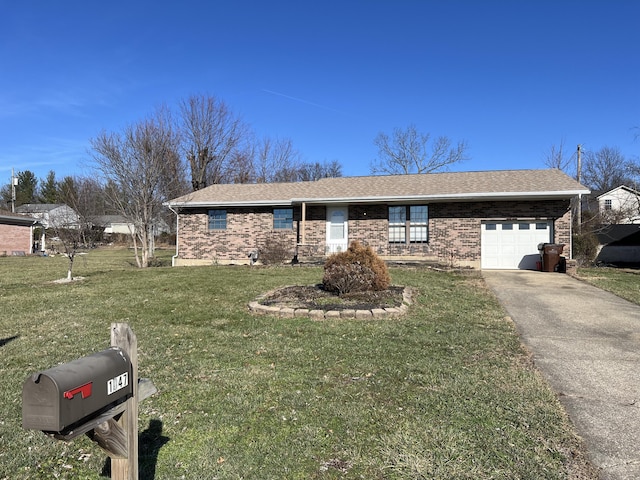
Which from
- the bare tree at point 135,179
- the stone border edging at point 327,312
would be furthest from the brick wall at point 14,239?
the stone border edging at point 327,312

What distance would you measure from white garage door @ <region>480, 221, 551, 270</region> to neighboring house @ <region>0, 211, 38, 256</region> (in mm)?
31346

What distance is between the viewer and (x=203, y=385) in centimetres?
398

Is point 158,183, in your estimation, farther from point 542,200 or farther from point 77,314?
point 542,200

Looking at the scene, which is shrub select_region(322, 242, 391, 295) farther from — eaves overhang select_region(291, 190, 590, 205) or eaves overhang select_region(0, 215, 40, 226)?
eaves overhang select_region(0, 215, 40, 226)

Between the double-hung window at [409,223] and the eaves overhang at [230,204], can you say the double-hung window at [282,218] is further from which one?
the double-hung window at [409,223]

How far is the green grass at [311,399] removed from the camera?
2.65 m

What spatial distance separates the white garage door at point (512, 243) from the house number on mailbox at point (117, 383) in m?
16.4

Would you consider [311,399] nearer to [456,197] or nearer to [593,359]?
[593,359]

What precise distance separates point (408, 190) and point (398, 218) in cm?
127

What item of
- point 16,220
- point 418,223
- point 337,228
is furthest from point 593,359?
point 16,220

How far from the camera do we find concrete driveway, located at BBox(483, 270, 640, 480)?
9.50ft

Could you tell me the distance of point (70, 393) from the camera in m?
1.49

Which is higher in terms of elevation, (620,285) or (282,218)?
(282,218)

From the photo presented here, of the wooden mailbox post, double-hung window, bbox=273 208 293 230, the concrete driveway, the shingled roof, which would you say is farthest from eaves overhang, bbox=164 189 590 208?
the wooden mailbox post
